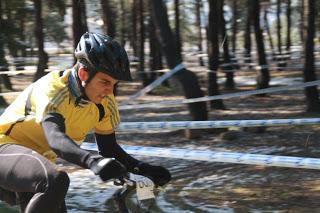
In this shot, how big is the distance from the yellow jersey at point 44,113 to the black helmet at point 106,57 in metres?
0.28

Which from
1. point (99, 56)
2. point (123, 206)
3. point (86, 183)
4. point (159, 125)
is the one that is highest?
point (99, 56)

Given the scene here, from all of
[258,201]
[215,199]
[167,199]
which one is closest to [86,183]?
[167,199]

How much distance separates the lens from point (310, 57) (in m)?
13.2

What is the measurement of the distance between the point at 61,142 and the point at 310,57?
37.6 feet

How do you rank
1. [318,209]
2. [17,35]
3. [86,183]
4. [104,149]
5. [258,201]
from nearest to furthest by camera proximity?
[104,149], [318,209], [258,201], [86,183], [17,35]

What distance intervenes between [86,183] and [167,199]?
1527mm

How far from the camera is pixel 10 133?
306 centimetres

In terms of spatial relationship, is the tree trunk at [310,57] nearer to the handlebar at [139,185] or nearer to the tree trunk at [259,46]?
the tree trunk at [259,46]

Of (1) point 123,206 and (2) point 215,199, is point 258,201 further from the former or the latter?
(1) point 123,206

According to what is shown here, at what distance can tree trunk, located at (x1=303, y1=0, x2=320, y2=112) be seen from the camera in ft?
42.6

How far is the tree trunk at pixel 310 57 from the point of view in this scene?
1298 centimetres

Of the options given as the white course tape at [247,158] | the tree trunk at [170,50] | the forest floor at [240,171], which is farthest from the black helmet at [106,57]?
the tree trunk at [170,50]

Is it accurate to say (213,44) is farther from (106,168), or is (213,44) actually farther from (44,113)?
(106,168)

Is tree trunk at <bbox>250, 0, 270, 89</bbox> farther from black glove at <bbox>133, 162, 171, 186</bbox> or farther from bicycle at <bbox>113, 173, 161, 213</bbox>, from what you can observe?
bicycle at <bbox>113, 173, 161, 213</bbox>
